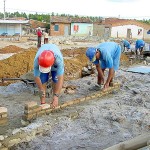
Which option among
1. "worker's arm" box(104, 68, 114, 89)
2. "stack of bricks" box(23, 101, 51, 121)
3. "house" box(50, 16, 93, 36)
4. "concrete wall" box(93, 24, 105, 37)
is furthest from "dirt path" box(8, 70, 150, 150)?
"concrete wall" box(93, 24, 105, 37)

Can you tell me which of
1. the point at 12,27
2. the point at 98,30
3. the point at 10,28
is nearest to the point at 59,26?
the point at 98,30

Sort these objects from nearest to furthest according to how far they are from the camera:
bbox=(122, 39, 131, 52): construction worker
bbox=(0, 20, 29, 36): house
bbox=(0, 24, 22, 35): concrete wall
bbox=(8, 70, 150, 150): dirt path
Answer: bbox=(8, 70, 150, 150): dirt path < bbox=(122, 39, 131, 52): construction worker < bbox=(0, 20, 29, 36): house < bbox=(0, 24, 22, 35): concrete wall

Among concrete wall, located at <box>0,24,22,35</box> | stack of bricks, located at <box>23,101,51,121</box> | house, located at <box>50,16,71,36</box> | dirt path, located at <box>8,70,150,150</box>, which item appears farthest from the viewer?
house, located at <box>50,16,71,36</box>

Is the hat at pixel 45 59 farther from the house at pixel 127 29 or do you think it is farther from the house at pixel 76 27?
the house at pixel 127 29

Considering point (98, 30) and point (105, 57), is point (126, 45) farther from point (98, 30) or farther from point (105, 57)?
point (98, 30)

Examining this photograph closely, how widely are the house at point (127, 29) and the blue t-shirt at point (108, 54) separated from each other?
116 feet

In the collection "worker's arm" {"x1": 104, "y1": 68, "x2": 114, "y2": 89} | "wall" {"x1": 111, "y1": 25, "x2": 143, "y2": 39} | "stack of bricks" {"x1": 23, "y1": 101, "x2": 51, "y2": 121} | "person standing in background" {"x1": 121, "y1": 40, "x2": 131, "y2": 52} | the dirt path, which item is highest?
"wall" {"x1": 111, "y1": 25, "x2": 143, "y2": 39}

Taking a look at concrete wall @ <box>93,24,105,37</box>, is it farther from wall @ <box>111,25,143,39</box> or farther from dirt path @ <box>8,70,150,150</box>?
dirt path @ <box>8,70,150,150</box>

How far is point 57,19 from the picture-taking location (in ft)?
131

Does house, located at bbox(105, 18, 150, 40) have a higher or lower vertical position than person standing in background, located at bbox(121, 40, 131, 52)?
higher

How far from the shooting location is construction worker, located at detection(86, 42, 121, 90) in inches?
234

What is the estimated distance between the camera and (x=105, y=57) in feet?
19.7

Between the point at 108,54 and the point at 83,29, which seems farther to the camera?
the point at 83,29

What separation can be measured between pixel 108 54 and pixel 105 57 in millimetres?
89
